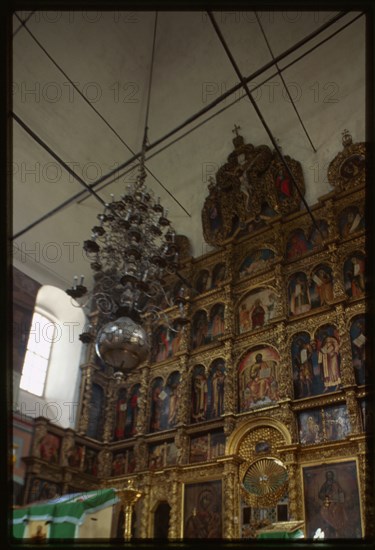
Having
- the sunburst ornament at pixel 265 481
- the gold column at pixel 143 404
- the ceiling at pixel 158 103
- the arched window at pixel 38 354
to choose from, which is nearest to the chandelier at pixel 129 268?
the ceiling at pixel 158 103

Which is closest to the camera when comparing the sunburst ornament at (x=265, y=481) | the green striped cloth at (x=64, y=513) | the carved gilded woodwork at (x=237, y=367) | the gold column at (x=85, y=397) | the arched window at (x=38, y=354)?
the green striped cloth at (x=64, y=513)

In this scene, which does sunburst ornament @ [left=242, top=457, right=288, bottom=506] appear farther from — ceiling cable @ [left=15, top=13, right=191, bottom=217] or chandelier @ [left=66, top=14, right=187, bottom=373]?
ceiling cable @ [left=15, top=13, right=191, bottom=217]

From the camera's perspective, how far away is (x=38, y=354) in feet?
40.5

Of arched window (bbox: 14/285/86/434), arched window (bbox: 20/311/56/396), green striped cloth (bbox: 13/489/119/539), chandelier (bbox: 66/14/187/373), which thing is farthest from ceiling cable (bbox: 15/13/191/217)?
green striped cloth (bbox: 13/489/119/539)

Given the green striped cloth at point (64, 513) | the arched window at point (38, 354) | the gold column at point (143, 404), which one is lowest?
the green striped cloth at point (64, 513)

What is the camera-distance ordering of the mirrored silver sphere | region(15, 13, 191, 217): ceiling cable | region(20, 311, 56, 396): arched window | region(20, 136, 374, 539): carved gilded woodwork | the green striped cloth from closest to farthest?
1. the green striped cloth
2. the mirrored silver sphere
3. region(20, 136, 374, 539): carved gilded woodwork
4. region(15, 13, 191, 217): ceiling cable
5. region(20, 311, 56, 396): arched window

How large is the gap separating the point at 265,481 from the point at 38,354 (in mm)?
6278

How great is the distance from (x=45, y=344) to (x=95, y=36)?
7.15 meters

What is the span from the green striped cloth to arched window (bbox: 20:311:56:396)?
5.70 m

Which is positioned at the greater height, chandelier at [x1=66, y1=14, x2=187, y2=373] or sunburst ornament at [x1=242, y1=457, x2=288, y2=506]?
chandelier at [x1=66, y1=14, x2=187, y2=373]

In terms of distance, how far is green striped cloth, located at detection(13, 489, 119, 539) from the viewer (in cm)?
549

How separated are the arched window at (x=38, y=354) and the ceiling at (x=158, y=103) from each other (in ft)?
3.65

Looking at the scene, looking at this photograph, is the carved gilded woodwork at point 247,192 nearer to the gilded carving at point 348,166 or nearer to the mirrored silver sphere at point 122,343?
the gilded carving at point 348,166

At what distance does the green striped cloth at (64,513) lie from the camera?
18.0ft
